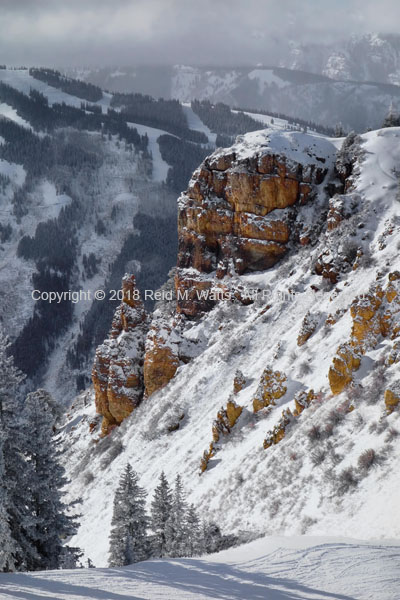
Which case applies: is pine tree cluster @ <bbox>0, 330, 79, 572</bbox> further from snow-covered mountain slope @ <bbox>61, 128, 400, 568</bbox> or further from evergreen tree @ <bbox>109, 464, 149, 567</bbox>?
snow-covered mountain slope @ <bbox>61, 128, 400, 568</bbox>

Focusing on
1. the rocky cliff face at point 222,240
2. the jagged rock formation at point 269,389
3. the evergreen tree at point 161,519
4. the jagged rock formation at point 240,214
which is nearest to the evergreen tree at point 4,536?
the evergreen tree at point 161,519

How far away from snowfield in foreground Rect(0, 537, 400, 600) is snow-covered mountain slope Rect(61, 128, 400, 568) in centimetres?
362

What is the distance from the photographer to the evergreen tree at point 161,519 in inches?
987

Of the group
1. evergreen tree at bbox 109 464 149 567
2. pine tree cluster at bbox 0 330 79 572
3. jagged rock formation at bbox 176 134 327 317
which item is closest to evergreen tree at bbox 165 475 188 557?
evergreen tree at bbox 109 464 149 567

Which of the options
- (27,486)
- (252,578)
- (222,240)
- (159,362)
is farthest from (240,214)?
(252,578)

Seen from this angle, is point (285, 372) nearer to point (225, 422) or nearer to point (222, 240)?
point (225, 422)

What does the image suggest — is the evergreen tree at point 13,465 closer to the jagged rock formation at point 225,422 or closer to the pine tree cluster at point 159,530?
the pine tree cluster at point 159,530

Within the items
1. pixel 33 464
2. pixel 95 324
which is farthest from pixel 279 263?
pixel 95 324

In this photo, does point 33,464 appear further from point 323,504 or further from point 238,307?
point 238,307

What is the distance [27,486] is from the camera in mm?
18609

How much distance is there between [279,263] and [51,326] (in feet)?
355

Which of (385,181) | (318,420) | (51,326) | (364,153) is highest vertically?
(364,153)

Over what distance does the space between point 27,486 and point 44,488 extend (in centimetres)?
69

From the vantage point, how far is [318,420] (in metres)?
25.0
